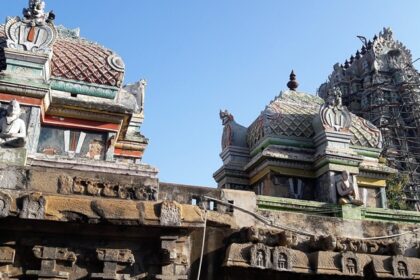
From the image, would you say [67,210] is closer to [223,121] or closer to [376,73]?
[223,121]

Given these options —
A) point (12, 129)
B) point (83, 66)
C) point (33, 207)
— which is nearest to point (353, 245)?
point (33, 207)

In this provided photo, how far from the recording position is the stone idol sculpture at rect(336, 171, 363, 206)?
10.0 meters

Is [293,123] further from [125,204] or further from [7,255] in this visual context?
[7,255]

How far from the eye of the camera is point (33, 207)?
6.08 m

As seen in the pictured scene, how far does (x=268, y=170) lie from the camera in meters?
12.1

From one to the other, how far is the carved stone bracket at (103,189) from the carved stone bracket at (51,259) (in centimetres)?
76

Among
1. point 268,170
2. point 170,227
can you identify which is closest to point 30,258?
point 170,227

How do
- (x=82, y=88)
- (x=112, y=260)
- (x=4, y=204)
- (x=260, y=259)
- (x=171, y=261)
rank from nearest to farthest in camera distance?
(x=4, y=204)
(x=112, y=260)
(x=171, y=261)
(x=260, y=259)
(x=82, y=88)

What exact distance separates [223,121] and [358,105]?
106 feet

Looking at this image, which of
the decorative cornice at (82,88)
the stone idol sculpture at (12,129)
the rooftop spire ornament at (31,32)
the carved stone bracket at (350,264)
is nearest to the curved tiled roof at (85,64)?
the decorative cornice at (82,88)

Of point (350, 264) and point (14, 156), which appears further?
point (14, 156)

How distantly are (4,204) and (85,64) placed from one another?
5.05m

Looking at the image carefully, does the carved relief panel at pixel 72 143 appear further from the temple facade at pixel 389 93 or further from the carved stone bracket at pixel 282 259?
the temple facade at pixel 389 93

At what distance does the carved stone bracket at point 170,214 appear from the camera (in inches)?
252
